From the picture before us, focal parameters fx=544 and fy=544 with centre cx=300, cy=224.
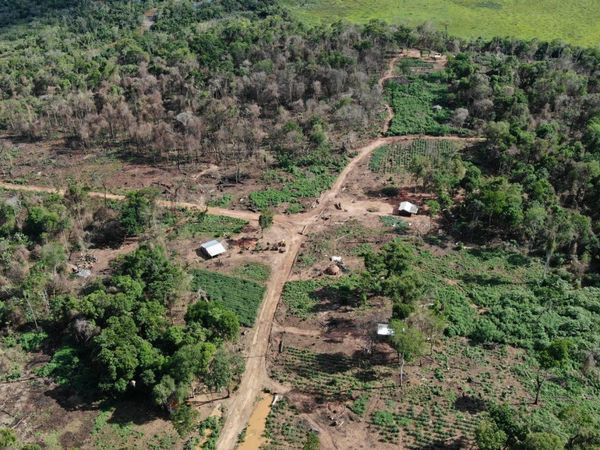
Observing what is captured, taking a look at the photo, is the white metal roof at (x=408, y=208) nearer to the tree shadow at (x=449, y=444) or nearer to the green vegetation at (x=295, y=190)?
the green vegetation at (x=295, y=190)

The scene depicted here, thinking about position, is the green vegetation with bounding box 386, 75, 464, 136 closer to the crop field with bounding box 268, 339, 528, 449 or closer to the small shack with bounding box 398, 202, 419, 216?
the small shack with bounding box 398, 202, 419, 216

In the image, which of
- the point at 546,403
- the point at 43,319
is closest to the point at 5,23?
the point at 43,319

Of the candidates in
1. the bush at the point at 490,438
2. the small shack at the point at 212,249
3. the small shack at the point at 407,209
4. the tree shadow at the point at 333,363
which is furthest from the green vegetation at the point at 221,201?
the bush at the point at 490,438

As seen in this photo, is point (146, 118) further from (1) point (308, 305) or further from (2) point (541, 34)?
(2) point (541, 34)

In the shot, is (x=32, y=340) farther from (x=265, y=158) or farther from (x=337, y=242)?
(x=265, y=158)

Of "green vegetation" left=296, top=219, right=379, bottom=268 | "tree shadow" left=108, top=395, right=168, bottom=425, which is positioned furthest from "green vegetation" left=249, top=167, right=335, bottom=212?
"tree shadow" left=108, top=395, right=168, bottom=425

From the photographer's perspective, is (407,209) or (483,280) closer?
(483,280)

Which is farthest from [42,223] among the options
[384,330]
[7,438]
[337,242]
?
[384,330]
